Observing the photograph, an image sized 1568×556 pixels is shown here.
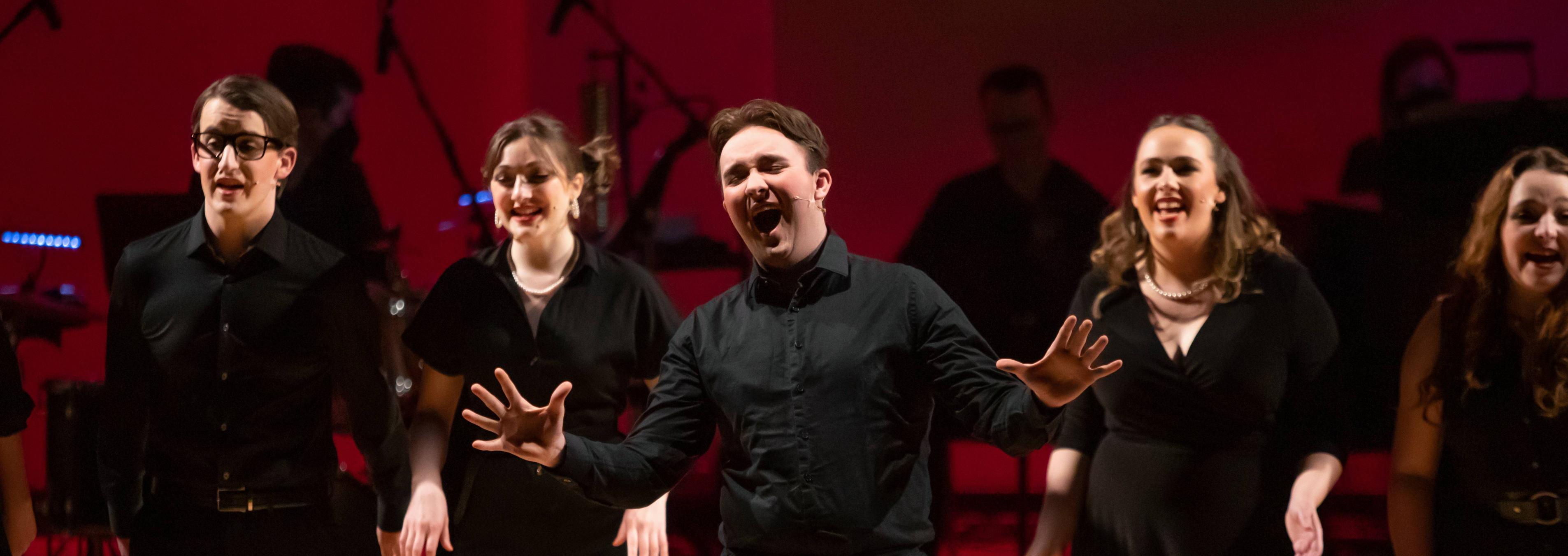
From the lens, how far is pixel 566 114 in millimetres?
4930

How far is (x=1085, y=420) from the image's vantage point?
9.86ft

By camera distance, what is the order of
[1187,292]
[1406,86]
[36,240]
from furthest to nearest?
[1406,86], [36,240], [1187,292]

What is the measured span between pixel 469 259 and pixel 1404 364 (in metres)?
2.29

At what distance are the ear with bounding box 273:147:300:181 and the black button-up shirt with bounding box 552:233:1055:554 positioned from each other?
1.32 m

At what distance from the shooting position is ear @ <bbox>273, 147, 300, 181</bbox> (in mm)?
2908

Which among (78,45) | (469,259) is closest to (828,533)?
(469,259)

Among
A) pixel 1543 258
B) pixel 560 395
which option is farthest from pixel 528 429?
pixel 1543 258

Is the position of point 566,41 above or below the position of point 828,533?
above

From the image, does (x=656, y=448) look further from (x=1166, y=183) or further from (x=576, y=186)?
(x=1166, y=183)

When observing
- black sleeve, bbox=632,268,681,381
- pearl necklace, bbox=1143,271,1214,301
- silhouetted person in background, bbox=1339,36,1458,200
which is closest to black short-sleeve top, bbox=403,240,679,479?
black sleeve, bbox=632,268,681,381

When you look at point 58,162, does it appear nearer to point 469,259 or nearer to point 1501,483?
point 469,259

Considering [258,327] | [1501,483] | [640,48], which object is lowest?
[1501,483]

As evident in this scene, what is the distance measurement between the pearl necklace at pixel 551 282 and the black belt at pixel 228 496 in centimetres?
69

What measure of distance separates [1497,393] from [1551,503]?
0.86ft
